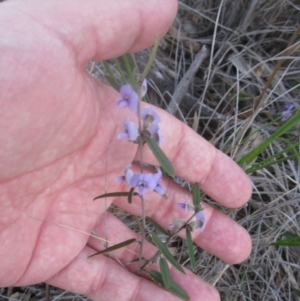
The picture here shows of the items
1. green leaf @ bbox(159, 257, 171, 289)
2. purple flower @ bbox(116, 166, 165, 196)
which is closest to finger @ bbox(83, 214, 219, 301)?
green leaf @ bbox(159, 257, 171, 289)

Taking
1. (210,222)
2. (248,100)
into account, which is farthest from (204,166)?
(248,100)

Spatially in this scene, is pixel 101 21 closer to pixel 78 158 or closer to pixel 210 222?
pixel 78 158

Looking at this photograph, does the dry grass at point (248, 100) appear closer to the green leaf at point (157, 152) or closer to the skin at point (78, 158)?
the skin at point (78, 158)

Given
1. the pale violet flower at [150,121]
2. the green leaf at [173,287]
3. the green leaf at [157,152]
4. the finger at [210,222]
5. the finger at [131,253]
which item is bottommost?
the finger at [131,253]

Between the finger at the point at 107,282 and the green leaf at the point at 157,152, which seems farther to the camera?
the finger at the point at 107,282

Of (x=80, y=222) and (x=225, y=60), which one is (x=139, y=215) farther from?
(x=225, y=60)

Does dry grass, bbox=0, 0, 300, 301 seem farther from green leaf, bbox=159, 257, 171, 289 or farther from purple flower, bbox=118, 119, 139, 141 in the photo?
purple flower, bbox=118, 119, 139, 141

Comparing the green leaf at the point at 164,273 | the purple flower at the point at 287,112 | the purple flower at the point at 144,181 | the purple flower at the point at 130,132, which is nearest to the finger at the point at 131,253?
the green leaf at the point at 164,273
